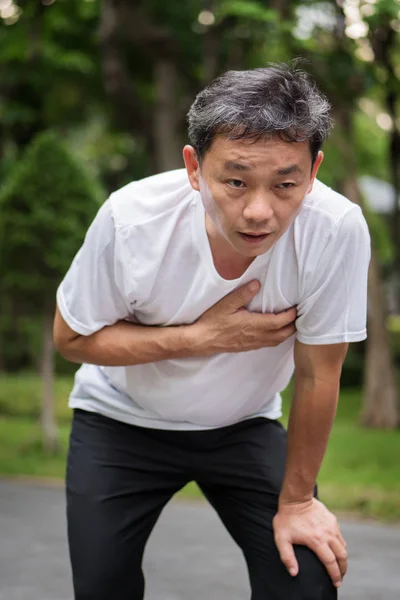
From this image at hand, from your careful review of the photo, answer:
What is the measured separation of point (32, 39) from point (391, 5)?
19.8ft

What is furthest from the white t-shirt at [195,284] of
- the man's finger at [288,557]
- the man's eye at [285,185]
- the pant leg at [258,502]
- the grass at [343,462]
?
the grass at [343,462]

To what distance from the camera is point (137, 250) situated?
2.64m

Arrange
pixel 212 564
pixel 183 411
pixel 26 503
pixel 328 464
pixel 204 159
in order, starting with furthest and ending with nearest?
pixel 328 464
pixel 26 503
pixel 212 564
pixel 183 411
pixel 204 159

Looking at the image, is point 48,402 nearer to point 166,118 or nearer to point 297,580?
point 166,118

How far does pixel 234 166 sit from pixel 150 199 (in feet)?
1.58

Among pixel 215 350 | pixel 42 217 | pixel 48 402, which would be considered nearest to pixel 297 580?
pixel 215 350

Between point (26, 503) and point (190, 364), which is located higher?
point (190, 364)

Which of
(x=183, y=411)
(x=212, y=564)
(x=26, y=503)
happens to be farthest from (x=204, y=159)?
(x=26, y=503)

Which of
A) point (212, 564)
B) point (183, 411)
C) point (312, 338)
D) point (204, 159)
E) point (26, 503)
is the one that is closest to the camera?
point (204, 159)

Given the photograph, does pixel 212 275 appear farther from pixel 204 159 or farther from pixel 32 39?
pixel 32 39

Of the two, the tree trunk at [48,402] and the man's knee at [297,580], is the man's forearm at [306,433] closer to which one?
the man's knee at [297,580]

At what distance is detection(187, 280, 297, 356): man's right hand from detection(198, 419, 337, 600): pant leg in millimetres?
385

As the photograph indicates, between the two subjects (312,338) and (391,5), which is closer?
(312,338)

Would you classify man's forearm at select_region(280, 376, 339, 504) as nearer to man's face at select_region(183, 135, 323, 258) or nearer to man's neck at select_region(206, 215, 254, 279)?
man's neck at select_region(206, 215, 254, 279)
